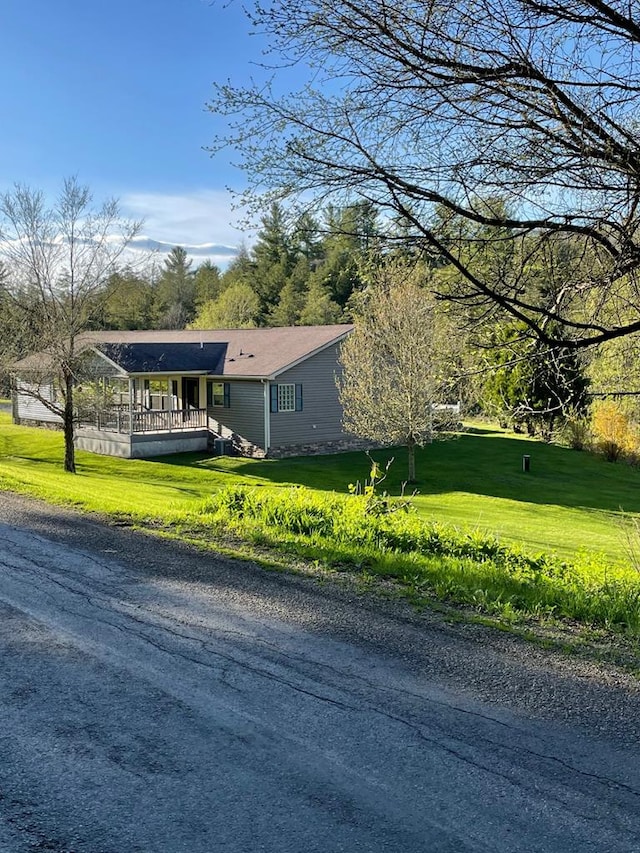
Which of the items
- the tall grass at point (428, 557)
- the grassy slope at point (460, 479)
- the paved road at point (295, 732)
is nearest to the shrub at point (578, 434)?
the grassy slope at point (460, 479)

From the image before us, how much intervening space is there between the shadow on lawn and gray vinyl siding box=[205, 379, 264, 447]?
126cm

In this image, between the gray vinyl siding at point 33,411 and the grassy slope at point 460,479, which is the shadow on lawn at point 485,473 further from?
the gray vinyl siding at point 33,411

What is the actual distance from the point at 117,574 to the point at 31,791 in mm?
3241

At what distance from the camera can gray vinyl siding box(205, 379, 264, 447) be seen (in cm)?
2591

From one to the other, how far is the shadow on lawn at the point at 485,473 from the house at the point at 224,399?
3.97 ft

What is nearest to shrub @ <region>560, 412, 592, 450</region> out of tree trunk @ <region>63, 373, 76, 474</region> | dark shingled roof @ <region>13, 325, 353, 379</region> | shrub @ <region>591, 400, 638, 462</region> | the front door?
shrub @ <region>591, 400, 638, 462</region>

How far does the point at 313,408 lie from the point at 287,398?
4.33 feet

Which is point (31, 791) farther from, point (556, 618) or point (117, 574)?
point (556, 618)

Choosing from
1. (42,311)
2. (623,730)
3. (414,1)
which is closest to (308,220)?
(414,1)

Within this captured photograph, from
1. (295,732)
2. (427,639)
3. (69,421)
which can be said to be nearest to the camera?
(295,732)

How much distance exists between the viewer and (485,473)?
2497cm

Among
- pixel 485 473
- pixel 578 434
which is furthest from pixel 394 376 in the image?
pixel 578 434

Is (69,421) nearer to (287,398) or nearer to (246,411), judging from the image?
(246,411)

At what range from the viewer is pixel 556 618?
5.31m
